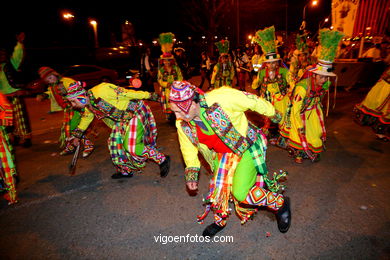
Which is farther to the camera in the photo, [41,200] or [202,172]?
[202,172]

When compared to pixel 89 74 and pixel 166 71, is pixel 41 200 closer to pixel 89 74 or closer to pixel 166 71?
pixel 166 71

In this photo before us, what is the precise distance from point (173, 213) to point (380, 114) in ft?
15.1

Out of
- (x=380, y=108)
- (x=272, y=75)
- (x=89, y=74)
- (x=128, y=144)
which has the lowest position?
(x=380, y=108)

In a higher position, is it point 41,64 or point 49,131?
point 41,64

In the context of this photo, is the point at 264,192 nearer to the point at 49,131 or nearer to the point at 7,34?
the point at 49,131

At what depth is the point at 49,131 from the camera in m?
6.80

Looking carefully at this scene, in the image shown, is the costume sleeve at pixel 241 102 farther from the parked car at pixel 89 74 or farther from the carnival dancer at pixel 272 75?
the parked car at pixel 89 74

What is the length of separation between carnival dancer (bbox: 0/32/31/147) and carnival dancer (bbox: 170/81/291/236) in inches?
178

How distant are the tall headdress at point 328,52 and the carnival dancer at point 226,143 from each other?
1.63m

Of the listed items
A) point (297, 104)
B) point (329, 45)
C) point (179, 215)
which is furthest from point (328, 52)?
point (179, 215)

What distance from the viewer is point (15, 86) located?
501 centimetres

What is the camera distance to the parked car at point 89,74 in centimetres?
1205

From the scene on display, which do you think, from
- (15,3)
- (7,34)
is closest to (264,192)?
(7,34)

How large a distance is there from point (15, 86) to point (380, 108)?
24.6 feet
